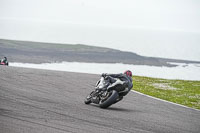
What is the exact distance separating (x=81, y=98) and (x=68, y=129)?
640 centimetres

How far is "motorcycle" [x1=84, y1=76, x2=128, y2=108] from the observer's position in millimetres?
12977

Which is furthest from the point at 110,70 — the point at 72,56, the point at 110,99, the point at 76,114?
the point at 76,114

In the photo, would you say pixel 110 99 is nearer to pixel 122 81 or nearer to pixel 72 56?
pixel 122 81

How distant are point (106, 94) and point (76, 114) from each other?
2.06 metres

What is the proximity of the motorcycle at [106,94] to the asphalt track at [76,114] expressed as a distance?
26cm

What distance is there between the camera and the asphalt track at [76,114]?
9.61 meters

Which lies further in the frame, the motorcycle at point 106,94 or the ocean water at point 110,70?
the ocean water at point 110,70

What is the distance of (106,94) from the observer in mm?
13266

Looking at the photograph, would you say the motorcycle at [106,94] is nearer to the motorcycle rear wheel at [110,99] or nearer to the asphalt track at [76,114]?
the motorcycle rear wheel at [110,99]

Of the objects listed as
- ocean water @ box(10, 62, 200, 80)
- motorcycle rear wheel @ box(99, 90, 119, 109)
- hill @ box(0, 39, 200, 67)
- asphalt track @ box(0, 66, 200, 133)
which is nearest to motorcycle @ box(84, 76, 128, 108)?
motorcycle rear wheel @ box(99, 90, 119, 109)

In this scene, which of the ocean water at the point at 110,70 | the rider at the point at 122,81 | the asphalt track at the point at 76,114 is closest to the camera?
the asphalt track at the point at 76,114

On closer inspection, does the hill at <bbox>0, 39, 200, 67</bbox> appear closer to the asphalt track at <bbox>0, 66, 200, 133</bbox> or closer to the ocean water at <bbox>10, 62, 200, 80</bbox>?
the ocean water at <bbox>10, 62, 200, 80</bbox>

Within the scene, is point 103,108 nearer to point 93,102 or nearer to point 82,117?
point 93,102

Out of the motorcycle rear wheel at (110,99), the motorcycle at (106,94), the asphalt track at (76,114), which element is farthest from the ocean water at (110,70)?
the motorcycle rear wheel at (110,99)
